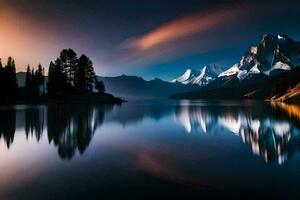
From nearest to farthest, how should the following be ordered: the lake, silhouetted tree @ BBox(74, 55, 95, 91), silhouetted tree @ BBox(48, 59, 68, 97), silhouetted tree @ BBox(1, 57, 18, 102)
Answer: the lake
silhouetted tree @ BBox(1, 57, 18, 102)
silhouetted tree @ BBox(48, 59, 68, 97)
silhouetted tree @ BBox(74, 55, 95, 91)

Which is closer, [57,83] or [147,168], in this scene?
[147,168]

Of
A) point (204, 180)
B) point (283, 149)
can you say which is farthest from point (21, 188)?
point (283, 149)

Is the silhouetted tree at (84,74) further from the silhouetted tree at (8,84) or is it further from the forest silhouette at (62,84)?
the silhouetted tree at (8,84)

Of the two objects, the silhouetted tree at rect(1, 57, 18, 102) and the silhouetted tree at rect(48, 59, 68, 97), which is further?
the silhouetted tree at rect(48, 59, 68, 97)

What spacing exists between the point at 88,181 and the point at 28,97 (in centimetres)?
14135

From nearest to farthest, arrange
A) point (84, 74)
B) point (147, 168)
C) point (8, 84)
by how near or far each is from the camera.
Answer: point (147, 168) → point (8, 84) → point (84, 74)

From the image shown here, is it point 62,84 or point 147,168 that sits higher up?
point 62,84

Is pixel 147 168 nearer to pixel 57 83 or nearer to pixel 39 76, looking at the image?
pixel 57 83

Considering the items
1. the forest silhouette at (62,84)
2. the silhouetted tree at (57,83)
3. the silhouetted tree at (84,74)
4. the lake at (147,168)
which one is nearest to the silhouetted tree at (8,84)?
the forest silhouette at (62,84)

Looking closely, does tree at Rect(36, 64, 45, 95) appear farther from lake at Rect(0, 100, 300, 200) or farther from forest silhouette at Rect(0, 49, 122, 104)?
lake at Rect(0, 100, 300, 200)

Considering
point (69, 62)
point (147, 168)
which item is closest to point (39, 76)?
point (69, 62)

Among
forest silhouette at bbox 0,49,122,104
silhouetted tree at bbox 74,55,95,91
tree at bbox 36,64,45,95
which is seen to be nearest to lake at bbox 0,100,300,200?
forest silhouette at bbox 0,49,122,104

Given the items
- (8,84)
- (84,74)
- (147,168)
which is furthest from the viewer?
(84,74)

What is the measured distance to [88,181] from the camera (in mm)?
16688
